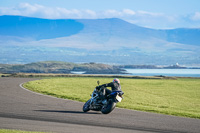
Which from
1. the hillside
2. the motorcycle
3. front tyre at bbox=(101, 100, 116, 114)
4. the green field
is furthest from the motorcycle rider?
the hillside

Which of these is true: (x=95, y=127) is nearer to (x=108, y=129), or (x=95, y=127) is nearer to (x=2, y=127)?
(x=108, y=129)

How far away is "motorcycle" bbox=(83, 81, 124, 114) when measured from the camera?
18.5 meters

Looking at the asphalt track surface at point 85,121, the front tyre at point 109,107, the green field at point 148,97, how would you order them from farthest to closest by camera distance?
the green field at point 148,97 < the front tyre at point 109,107 < the asphalt track surface at point 85,121

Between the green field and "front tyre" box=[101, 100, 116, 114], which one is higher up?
the green field

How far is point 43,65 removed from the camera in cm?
19388

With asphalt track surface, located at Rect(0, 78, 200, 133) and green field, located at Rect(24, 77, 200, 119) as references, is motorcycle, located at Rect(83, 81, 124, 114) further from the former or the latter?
green field, located at Rect(24, 77, 200, 119)

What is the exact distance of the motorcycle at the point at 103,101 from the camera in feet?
60.7

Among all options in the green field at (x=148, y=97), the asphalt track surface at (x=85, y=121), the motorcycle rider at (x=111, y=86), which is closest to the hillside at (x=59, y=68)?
the green field at (x=148, y=97)

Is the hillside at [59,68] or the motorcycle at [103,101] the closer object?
the motorcycle at [103,101]

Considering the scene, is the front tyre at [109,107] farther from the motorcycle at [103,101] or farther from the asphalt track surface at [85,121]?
the asphalt track surface at [85,121]

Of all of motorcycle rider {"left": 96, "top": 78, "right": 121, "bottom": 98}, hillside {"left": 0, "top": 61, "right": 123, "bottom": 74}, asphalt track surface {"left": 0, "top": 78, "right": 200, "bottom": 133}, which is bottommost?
asphalt track surface {"left": 0, "top": 78, "right": 200, "bottom": 133}

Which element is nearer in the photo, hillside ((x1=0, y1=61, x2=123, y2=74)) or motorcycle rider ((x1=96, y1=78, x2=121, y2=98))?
motorcycle rider ((x1=96, y1=78, x2=121, y2=98))

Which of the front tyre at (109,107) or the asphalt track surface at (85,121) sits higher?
the front tyre at (109,107)

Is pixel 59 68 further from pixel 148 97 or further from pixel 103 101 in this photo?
pixel 103 101
